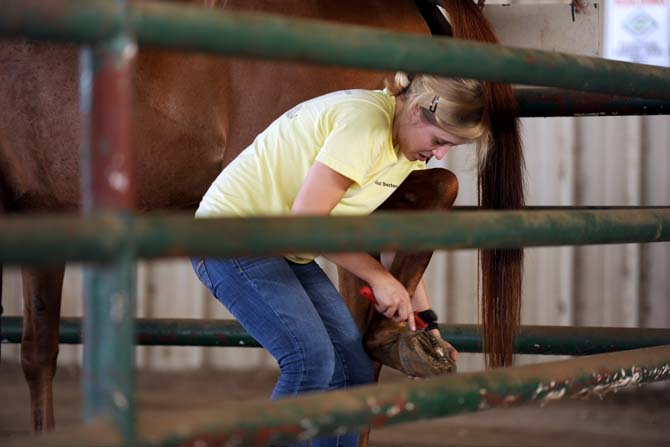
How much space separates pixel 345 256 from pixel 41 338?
1.62 m

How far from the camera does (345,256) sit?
1876 mm

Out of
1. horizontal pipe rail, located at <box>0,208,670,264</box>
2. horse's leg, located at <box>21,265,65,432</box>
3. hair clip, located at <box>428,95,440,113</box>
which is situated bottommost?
horse's leg, located at <box>21,265,65,432</box>

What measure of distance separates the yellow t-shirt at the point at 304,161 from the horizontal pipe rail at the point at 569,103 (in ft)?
2.41

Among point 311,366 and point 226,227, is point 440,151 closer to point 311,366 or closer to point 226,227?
point 311,366

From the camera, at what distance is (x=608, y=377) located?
5.32 ft

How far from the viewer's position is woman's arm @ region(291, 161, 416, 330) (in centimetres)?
179

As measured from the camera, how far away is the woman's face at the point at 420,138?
191cm

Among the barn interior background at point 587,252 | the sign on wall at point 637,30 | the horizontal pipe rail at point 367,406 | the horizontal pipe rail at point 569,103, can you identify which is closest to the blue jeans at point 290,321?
the horizontal pipe rail at point 367,406

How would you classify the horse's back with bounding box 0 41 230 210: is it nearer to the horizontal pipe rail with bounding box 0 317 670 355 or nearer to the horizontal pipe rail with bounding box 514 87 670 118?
the horizontal pipe rail with bounding box 0 317 670 355

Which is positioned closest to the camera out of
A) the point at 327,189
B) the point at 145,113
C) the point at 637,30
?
the point at 327,189

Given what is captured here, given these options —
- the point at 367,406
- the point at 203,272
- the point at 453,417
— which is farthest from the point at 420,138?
the point at 453,417

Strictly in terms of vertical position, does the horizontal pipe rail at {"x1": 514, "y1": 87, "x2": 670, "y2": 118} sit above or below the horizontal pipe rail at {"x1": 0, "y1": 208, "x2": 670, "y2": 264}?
above

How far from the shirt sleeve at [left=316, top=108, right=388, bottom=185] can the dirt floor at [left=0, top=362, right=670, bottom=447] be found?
71.6 inches

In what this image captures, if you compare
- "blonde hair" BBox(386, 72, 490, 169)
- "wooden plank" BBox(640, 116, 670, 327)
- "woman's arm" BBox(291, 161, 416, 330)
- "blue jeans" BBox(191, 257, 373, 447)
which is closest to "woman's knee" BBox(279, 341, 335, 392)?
"blue jeans" BBox(191, 257, 373, 447)
